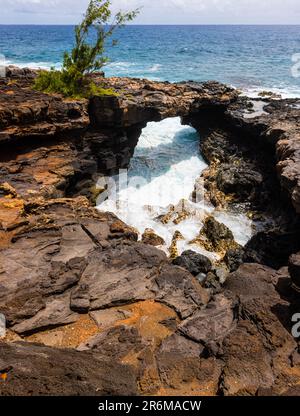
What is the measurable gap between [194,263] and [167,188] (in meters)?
8.36

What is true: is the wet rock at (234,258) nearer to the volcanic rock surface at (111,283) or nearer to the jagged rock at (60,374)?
the volcanic rock surface at (111,283)

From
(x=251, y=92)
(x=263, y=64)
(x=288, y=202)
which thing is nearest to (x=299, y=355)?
(x=288, y=202)

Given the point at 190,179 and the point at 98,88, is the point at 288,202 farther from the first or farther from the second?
the point at 98,88

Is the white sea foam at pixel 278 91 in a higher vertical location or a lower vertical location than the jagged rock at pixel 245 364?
higher

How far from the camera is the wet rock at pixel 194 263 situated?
43.0ft

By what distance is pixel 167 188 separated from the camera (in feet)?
68.9

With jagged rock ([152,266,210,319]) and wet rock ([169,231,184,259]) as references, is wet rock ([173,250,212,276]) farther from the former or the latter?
jagged rock ([152,266,210,319])

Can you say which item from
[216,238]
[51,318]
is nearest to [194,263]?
[216,238]

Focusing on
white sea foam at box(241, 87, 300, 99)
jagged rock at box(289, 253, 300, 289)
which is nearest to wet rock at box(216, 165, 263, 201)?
jagged rock at box(289, 253, 300, 289)

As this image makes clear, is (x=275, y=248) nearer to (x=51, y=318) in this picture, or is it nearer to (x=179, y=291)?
(x=179, y=291)

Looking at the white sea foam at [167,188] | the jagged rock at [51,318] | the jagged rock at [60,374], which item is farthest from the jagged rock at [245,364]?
the white sea foam at [167,188]

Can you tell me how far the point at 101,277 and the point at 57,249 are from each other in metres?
1.63

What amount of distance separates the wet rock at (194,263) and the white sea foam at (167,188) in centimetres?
198
